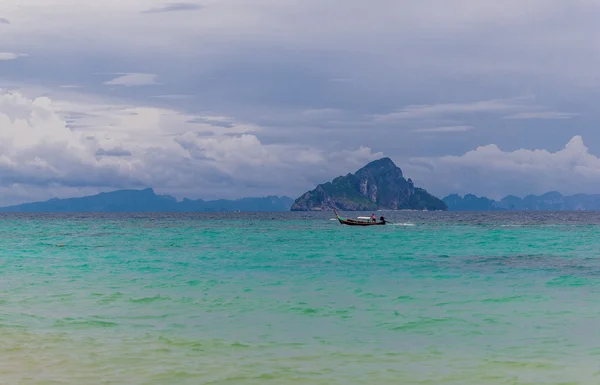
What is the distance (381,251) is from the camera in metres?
47.5

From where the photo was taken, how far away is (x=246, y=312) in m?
19.3

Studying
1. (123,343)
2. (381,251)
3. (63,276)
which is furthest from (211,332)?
(381,251)

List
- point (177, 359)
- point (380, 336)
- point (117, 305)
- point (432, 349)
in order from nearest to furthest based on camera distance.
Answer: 1. point (177, 359)
2. point (432, 349)
3. point (380, 336)
4. point (117, 305)

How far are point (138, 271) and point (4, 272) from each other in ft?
22.1

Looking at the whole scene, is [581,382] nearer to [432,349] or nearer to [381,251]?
[432,349]

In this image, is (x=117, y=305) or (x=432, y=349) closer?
(x=432, y=349)

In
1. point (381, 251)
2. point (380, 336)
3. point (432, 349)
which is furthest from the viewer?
point (381, 251)

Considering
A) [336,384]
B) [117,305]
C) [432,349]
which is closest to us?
[336,384]

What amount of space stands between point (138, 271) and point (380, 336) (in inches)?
786

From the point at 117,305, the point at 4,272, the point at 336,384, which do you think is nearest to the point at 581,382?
the point at 336,384

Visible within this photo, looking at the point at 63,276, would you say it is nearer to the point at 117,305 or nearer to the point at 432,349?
the point at 117,305

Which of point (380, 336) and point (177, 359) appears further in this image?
point (380, 336)

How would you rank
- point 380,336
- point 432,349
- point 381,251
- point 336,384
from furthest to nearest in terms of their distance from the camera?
point 381,251
point 380,336
point 432,349
point 336,384

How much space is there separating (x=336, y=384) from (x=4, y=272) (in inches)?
1026
